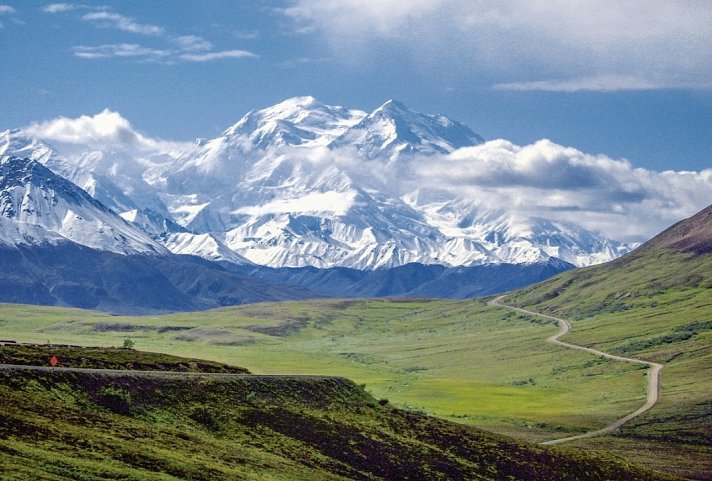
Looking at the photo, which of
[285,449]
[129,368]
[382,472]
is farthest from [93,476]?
[129,368]

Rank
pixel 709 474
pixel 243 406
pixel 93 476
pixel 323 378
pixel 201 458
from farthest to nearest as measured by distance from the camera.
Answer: pixel 709 474 < pixel 323 378 < pixel 243 406 < pixel 201 458 < pixel 93 476

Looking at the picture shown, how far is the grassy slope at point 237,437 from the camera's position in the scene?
234 ft

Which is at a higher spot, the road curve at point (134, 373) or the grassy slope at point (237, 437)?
the road curve at point (134, 373)

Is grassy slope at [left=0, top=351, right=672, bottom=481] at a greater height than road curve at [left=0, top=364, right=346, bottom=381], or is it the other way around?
road curve at [left=0, top=364, right=346, bottom=381]

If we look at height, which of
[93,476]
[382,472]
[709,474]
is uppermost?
[93,476]

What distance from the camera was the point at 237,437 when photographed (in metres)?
96.8

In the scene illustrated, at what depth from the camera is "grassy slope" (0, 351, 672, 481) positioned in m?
71.2

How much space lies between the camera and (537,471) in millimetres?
115312

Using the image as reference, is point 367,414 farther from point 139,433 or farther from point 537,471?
point 139,433

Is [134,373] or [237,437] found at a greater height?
[134,373]

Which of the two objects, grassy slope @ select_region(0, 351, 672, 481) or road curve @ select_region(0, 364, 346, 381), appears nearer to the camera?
grassy slope @ select_region(0, 351, 672, 481)

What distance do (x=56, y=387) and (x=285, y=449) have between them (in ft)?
77.5

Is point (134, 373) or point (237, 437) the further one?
point (134, 373)

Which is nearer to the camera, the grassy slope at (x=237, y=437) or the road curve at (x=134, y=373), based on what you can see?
the grassy slope at (x=237, y=437)
